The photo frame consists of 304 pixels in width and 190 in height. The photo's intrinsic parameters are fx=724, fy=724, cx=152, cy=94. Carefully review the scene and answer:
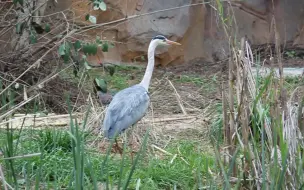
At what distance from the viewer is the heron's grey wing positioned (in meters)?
4.80

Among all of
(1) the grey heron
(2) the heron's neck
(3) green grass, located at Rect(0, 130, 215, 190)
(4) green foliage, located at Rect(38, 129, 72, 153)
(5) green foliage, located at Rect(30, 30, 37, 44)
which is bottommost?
(3) green grass, located at Rect(0, 130, 215, 190)

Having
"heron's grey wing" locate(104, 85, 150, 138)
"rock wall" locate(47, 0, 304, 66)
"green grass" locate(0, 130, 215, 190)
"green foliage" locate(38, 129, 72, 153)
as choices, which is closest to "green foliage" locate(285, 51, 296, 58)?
"rock wall" locate(47, 0, 304, 66)

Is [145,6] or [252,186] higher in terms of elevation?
[145,6]

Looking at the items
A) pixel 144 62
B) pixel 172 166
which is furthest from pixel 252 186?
pixel 144 62

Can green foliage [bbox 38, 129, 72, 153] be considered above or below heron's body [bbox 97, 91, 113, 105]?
below

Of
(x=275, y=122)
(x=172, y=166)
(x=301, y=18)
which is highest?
(x=301, y=18)

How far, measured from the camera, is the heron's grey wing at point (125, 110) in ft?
15.8

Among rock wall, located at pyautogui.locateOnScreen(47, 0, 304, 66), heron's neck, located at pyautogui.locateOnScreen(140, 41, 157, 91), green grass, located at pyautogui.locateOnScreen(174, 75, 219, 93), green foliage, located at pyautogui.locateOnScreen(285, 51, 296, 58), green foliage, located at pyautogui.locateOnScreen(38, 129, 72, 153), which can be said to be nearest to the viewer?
green foliage, located at pyautogui.locateOnScreen(38, 129, 72, 153)

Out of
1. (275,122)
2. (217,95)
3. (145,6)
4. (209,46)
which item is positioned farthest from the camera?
(209,46)

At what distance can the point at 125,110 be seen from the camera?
495 centimetres

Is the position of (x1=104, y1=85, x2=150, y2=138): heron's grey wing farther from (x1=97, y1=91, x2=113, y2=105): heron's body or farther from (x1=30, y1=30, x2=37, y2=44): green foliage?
(x1=30, y1=30, x2=37, y2=44): green foliage

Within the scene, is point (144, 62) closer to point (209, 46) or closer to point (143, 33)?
point (143, 33)

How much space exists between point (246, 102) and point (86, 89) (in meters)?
3.51

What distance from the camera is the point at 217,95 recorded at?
661 cm
